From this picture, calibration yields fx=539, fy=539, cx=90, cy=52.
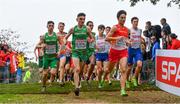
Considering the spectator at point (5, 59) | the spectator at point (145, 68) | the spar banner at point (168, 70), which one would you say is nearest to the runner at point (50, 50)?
the spar banner at point (168, 70)

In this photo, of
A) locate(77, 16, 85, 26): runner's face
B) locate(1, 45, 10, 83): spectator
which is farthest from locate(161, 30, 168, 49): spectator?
locate(1, 45, 10, 83): spectator

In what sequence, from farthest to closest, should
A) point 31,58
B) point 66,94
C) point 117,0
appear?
point 31,58 → point 117,0 → point 66,94

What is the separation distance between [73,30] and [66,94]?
6.62 feet

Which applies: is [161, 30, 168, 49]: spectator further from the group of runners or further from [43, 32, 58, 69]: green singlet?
[43, 32, 58, 69]: green singlet

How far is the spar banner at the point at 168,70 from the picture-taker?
14.6 metres

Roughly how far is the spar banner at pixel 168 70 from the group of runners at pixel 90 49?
107 centimetres

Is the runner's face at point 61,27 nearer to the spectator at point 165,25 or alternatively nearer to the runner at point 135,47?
the runner at point 135,47

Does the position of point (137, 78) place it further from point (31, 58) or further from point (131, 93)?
point (31, 58)

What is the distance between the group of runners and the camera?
15742 millimetres

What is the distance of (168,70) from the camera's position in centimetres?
Result: 1591

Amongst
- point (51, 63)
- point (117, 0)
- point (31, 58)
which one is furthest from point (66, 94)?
point (31, 58)

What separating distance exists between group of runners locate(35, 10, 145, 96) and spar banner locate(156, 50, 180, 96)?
1072 mm

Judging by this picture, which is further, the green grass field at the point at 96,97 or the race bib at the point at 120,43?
the race bib at the point at 120,43

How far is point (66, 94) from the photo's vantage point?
1664 cm
